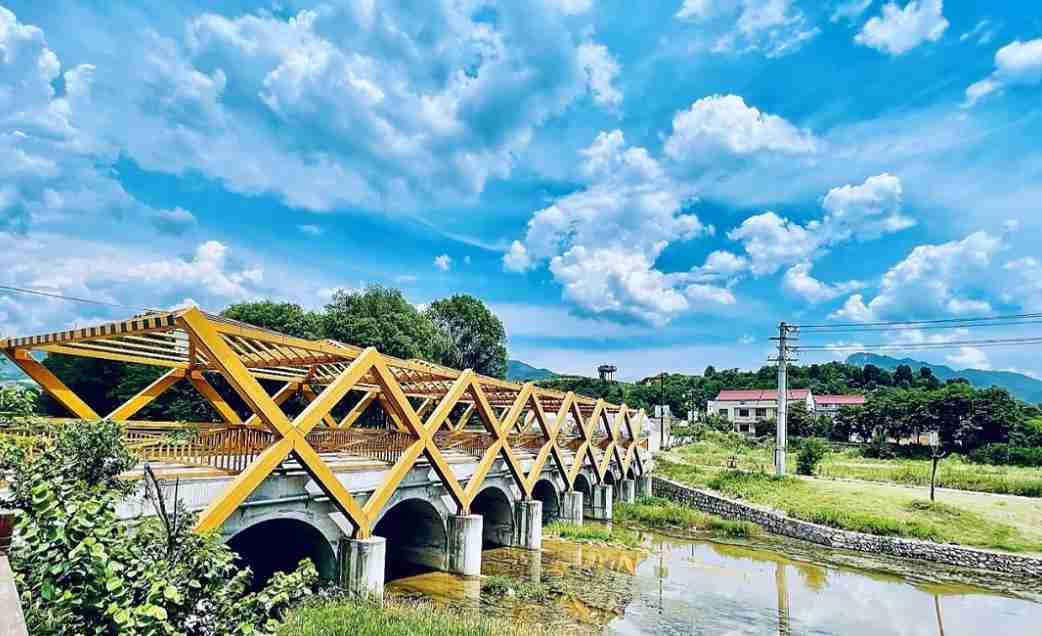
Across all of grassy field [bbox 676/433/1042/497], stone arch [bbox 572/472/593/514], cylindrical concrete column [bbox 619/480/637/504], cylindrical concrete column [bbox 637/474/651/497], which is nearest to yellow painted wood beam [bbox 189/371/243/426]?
stone arch [bbox 572/472/593/514]

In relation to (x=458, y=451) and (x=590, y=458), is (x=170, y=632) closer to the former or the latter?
(x=458, y=451)

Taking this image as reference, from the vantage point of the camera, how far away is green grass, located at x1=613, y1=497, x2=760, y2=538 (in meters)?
31.7

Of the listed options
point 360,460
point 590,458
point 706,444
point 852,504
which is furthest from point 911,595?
point 706,444

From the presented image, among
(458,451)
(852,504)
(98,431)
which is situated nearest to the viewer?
(98,431)

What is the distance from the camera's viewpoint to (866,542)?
1118 inches

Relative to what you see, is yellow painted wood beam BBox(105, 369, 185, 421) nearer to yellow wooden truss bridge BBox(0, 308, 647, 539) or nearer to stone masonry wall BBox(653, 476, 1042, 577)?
yellow wooden truss bridge BBox(0, 308, 647, 539)

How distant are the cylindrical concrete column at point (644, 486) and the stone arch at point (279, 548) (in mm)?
28166

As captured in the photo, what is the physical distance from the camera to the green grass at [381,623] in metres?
11.6

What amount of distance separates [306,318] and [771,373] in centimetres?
11623

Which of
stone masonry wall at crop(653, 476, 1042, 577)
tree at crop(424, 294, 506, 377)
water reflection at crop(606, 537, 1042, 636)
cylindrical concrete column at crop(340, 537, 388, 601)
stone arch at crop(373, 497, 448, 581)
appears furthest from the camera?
tree at crop(424, 294, 506, 377)

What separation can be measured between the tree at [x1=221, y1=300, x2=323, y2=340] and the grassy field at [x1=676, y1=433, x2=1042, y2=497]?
31.9 meters

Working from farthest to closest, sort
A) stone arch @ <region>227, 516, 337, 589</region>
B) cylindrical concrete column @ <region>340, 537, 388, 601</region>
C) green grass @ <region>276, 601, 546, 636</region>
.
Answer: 1. stone arch @ <region>227, 516, 337, 589</region>
2. cylindrical concrete column @ <region>340, 537, 388, 601</region>
3. green grass @ <region>276, 601, 546, 636</region>

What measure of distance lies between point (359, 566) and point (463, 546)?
551cm

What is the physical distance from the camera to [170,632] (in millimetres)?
4422
